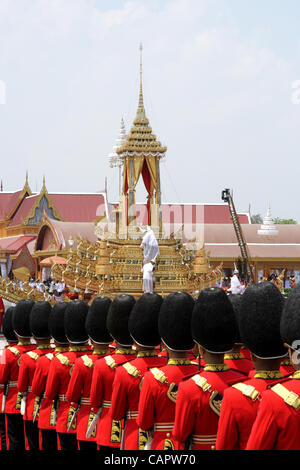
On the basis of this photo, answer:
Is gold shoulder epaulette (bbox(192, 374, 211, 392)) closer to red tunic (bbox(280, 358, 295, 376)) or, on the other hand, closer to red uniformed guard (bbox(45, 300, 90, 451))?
red tunic (bbox(280, 358, 295, 376))

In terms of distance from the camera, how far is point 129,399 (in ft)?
19.0

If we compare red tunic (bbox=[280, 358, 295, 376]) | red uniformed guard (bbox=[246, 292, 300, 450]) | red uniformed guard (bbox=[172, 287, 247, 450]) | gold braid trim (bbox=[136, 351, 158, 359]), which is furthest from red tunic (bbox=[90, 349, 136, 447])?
red uniformed guard (bbox=[246, 292, 300, 450])

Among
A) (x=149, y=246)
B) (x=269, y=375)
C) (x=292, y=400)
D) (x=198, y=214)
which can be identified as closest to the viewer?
(x=292, y=400)

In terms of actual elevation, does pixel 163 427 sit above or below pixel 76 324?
below

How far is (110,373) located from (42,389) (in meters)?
1.41

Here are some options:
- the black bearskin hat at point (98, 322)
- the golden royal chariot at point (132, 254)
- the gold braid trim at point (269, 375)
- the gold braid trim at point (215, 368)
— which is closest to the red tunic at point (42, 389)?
the black bearskin hat at point (98, 322)

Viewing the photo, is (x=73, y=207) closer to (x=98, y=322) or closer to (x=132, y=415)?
(x=98, y=322)

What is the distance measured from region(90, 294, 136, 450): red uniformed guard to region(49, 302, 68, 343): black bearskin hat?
138 centimetres

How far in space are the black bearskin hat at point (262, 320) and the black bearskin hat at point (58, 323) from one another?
Result: 4003 millimetres

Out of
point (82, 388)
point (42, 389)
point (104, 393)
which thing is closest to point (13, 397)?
point (42, 389)

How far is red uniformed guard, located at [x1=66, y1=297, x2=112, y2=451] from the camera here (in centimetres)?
678

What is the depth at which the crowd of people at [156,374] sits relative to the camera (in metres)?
3.90

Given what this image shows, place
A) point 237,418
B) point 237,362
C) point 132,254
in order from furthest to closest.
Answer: point 132,254
point 237,362
point 237,418

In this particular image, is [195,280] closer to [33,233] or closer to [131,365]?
[131,365]
